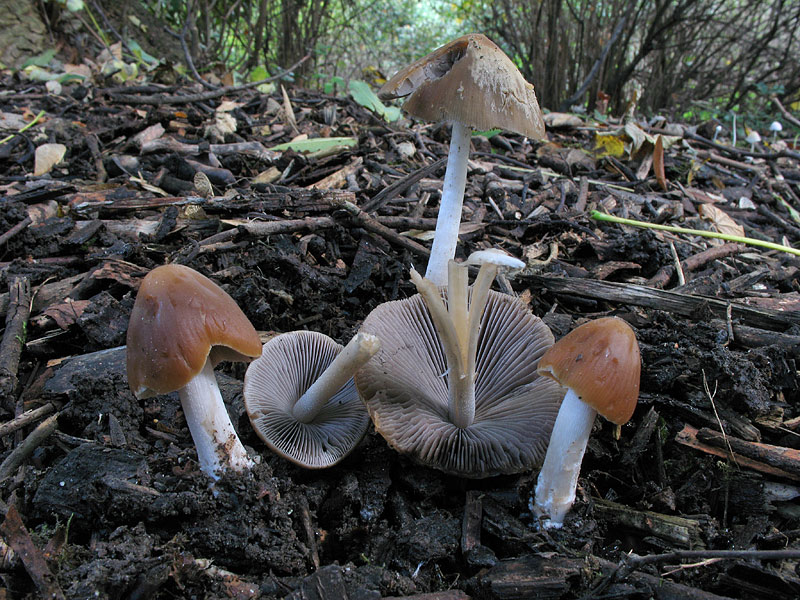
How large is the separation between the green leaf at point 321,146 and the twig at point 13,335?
2.29m

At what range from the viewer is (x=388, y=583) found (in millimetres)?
1698

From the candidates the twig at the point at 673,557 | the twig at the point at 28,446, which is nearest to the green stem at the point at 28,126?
the twig at the point at 28,446

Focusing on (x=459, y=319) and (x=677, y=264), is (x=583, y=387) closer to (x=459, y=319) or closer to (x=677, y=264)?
(x=459, y=319)

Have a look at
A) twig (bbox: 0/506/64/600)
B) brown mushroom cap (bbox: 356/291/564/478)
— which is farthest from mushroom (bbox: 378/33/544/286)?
twig (bbox: 0/506/64/600)

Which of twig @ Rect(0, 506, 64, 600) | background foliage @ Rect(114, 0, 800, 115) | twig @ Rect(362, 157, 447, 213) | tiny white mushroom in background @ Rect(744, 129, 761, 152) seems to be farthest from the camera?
background foliage @ Rect(114, 0, 800, 115)

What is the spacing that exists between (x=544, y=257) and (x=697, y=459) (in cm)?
159

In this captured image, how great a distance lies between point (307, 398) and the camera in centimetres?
221

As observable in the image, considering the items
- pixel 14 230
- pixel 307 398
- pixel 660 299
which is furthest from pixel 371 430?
pixel 14 230

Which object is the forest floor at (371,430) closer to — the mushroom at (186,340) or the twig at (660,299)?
the twig at (660,299)

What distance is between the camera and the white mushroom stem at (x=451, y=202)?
98.6 inches

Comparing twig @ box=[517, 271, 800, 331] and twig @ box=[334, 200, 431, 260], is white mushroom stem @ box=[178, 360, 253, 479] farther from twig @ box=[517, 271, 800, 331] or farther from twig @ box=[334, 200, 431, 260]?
twig @ box=[517, 271, 800, 331]

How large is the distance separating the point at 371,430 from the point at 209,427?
2.29 feet

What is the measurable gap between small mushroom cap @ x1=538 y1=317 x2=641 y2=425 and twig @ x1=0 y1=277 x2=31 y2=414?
2.22m

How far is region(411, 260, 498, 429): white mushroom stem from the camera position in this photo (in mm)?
1900
